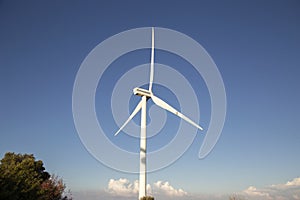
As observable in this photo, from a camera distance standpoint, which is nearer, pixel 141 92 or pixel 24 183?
pixel 24 183

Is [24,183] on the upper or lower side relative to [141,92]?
lower

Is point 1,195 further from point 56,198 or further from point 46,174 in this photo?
point 46,174

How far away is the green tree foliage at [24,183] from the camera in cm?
3181

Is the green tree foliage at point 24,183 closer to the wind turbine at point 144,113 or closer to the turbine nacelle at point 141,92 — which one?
the wind turbine at point 144,113

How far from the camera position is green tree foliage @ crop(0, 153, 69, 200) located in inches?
1252

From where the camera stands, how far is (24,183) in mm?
37625

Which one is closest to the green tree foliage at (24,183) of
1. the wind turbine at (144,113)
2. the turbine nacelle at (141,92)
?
the wind turbine at (144,113)

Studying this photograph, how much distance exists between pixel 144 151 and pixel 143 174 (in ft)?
12.6

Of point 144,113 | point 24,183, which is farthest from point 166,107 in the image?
point 24,183

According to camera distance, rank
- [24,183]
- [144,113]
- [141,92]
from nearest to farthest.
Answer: [24,183] → [144,113] → [141,92]

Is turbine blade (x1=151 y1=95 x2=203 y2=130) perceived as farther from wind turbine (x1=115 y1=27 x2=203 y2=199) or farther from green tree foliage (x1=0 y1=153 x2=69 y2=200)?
green tree foliage (x1=0 y1=153 x2=69 y2=200)

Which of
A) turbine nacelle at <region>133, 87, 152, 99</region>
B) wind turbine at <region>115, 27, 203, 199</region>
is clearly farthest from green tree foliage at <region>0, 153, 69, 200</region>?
turbine nacelle at <region>133, 87, 152, 99</region>

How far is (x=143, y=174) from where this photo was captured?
151 ft

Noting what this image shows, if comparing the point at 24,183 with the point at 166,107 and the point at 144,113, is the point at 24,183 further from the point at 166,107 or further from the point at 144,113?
the point at 166,107
